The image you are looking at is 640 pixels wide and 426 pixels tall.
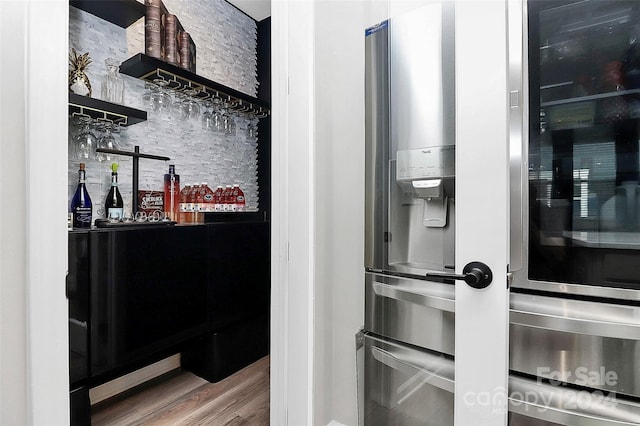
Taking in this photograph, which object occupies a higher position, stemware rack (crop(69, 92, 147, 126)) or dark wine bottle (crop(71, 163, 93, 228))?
stemware rack (crop(69, 92, 147, 126))

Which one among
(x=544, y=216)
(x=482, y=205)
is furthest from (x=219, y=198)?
(x=544, y=216)

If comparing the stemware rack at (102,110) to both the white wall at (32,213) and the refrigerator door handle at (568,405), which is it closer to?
the white wall at (32,213)

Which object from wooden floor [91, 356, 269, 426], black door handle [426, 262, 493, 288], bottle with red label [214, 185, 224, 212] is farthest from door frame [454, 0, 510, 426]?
bottle with red label [214, 185, 224, 212]

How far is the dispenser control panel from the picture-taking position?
3.40ft

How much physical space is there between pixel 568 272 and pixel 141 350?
2011 mm

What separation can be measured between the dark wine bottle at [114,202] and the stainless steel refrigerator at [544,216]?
5.52ft

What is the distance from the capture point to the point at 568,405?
35.3 inches

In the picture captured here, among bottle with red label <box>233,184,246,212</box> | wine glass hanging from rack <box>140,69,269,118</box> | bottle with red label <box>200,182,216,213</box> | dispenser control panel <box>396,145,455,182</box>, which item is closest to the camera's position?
dispenser control panel <box>396,145,455,182</box>

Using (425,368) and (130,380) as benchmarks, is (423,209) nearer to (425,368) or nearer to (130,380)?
(425,368)

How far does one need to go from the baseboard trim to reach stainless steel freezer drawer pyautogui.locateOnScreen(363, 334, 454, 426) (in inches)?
64.0

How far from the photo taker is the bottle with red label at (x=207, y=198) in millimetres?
2574

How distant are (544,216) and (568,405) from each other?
19.3 inches

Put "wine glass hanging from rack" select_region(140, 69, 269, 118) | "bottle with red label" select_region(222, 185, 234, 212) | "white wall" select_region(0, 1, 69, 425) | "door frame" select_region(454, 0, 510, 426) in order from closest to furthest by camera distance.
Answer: "white wall" select_region(0, 1, 69, 425) < "door frame" select_region(454, 0, 510, 426) < "wine glass hanging from rack" select_region(140, 69, 269, 118) < "bottle with red label" select_region(222, 185, 234, 212)

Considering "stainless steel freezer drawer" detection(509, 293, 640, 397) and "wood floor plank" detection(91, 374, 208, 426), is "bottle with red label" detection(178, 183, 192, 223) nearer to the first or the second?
"wood floor plank" detection(91, 374, 208, 426)
